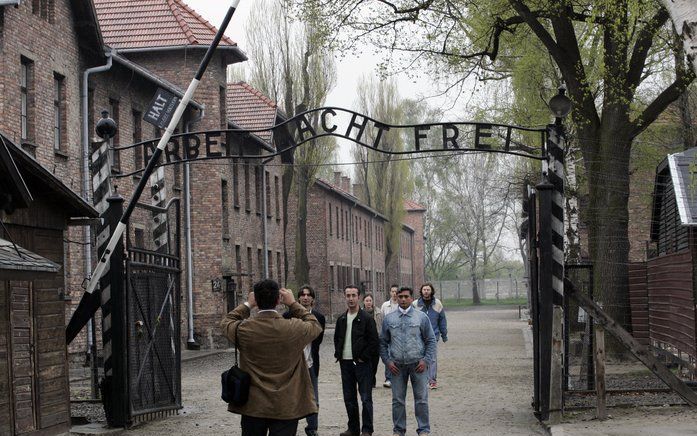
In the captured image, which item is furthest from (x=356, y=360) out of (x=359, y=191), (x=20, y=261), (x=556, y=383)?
(x=359, y=191)

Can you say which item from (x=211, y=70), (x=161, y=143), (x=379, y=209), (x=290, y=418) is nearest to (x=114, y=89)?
(x=211, y=70)

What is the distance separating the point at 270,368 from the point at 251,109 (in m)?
41.5

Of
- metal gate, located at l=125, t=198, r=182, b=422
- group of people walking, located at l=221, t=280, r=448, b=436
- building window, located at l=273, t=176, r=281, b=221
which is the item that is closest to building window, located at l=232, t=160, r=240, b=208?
building window, located at l=273, t=176, r=281, b=221

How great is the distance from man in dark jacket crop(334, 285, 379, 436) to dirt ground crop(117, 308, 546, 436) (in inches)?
24.7

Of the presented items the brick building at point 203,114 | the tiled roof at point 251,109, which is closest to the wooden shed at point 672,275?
the brick building at point 203,114

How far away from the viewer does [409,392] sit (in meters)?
21.5

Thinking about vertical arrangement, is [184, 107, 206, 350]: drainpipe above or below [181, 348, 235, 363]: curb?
above

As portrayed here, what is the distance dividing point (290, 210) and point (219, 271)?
23.0 m

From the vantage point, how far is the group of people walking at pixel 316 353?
31.0 ft

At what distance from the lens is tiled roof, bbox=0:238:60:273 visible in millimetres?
8883

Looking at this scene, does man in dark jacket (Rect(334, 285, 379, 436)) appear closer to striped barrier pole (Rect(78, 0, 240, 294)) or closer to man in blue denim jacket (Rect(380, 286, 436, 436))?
man in blue denim jacket (Rect(380, 286, 436, 436))

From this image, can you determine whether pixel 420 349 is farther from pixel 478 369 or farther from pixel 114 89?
pixel 114 89

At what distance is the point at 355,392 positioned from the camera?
14.4 metres

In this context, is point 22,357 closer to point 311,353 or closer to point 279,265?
point 311,353
